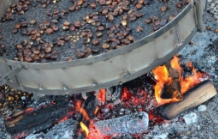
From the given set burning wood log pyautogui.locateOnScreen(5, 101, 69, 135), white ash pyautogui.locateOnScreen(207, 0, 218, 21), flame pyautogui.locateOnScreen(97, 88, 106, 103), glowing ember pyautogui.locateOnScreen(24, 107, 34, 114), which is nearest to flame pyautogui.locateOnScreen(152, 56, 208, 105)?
flame pyautogui.locateOnScreen(97, 88, 106, 103)

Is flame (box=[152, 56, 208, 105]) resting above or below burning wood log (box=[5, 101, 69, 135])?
above

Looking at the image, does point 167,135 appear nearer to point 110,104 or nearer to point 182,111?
point 182,111

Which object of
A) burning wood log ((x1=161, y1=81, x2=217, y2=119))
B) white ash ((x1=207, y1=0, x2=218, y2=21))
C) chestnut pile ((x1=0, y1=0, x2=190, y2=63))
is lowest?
burning wood log ((x1=161, y1=81, x2=217, y2=119))

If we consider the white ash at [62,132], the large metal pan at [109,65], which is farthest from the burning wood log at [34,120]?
the large metal pan at [109,65]

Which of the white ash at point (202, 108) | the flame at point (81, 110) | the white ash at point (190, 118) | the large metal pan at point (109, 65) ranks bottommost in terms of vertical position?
the white ash at point (190, 118)

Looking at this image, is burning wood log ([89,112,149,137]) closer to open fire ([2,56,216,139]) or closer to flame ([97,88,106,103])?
open fire ([2,56,216,139])

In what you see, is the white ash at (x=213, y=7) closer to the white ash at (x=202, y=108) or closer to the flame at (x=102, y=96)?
the white ash at (x=202, y=108)

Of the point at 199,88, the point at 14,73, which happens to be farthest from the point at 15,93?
the point at 199,88

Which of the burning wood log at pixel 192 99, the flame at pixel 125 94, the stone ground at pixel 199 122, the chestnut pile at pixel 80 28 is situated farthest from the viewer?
the flame at pixel 125 94
